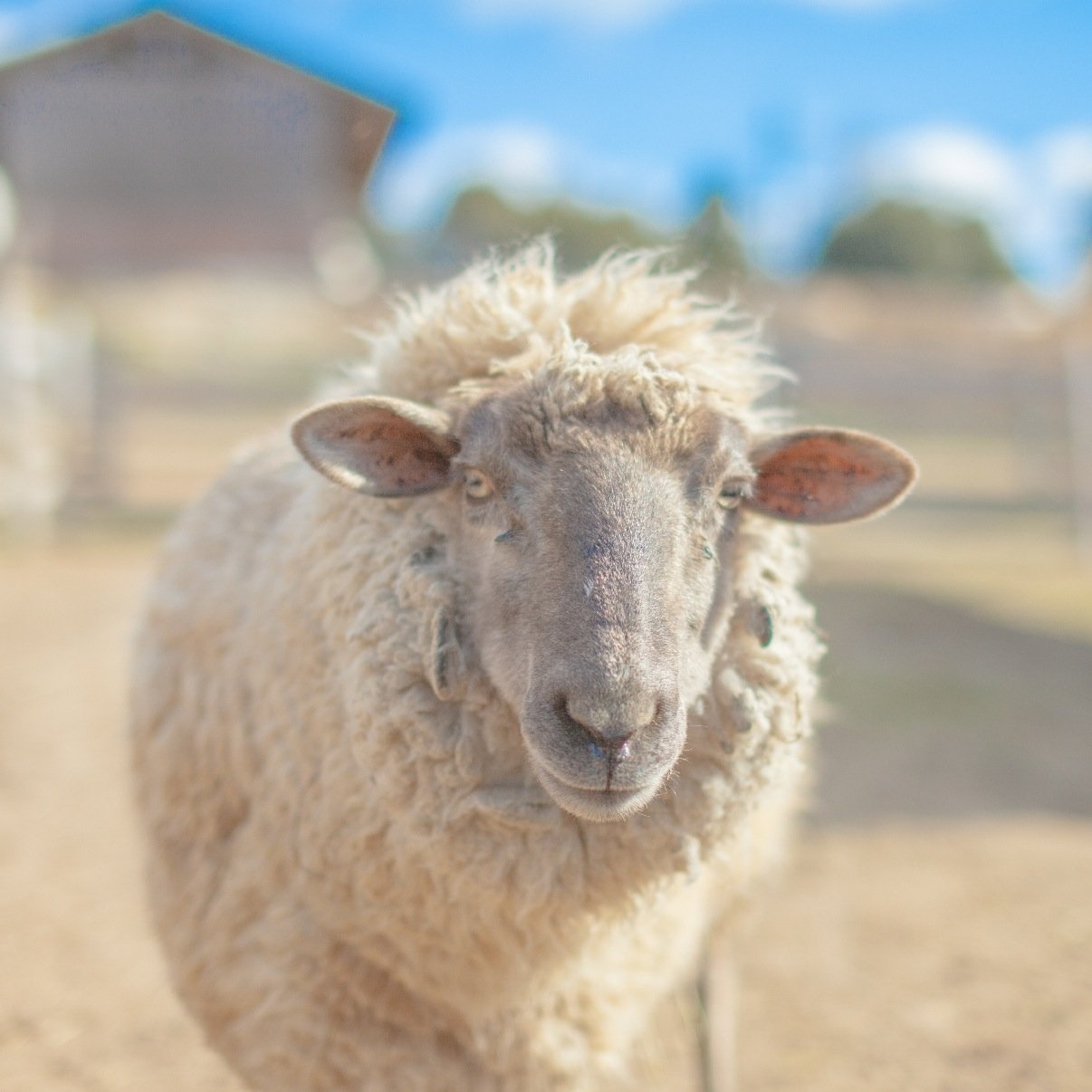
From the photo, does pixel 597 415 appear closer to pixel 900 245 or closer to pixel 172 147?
pixel 172 147

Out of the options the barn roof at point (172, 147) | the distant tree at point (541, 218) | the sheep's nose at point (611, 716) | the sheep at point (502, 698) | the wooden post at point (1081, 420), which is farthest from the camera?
the distant tree at point (541, 218)

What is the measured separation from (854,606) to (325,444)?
25.2 feet

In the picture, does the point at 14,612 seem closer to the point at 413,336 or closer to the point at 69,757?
the point at 69,757

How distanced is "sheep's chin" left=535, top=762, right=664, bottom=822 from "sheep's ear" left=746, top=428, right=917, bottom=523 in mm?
850

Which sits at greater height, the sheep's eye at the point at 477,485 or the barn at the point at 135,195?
the sheep's eye at the point at 477,485

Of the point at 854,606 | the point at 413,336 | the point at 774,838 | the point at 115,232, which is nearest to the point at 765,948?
the point at 774,838

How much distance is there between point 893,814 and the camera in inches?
213

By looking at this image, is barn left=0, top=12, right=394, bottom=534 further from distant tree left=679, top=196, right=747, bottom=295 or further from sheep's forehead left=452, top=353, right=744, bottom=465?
sheep's forehead left=452, top=353, right=744, bottom=465

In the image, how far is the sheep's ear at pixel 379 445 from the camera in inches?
92.0

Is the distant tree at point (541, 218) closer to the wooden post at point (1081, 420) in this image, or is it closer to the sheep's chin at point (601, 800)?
the wooden post at point (1081, 420)

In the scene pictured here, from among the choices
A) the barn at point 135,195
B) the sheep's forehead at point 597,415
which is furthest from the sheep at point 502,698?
the barn at point 135,195

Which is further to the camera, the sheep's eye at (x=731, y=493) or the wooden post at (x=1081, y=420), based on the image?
the wooden post at (x=1081, y=420)

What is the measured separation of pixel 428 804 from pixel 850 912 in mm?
2809

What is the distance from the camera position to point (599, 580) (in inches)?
81.4
